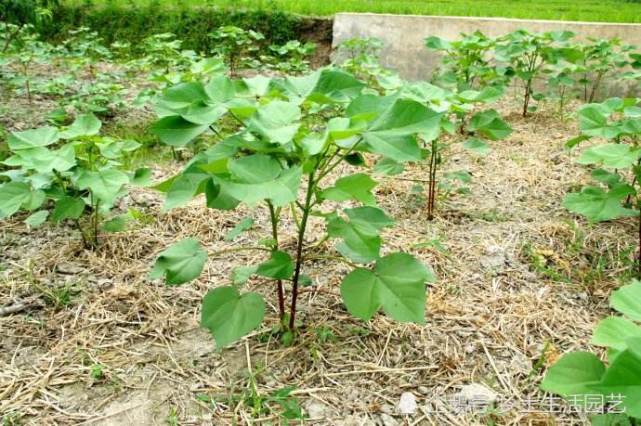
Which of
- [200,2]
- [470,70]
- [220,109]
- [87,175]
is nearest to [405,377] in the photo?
[220,109]

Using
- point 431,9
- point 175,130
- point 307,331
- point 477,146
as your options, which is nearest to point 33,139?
point 175,130

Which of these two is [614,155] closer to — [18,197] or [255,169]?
[255,169]

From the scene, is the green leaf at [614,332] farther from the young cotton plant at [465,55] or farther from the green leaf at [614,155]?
the young cotton plant at [465,55]

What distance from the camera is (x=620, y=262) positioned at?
1.78 metres

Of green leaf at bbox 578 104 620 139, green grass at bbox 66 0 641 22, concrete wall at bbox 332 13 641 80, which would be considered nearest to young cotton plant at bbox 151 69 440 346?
green leaf at bbox 578 104 620 139

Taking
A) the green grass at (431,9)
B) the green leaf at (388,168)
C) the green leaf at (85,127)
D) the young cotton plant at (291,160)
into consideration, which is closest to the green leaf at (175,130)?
the young cotton plant at (291,160)

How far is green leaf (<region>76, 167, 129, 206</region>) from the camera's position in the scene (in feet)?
5.13

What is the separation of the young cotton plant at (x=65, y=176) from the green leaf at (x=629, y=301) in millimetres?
1296

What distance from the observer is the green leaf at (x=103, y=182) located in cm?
156

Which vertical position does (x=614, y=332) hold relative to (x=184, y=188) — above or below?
below

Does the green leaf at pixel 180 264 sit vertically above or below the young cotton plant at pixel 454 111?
below

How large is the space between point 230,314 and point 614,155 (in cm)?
119

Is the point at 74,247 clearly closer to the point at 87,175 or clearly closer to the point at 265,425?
the point at 87,175

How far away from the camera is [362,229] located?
117cm
